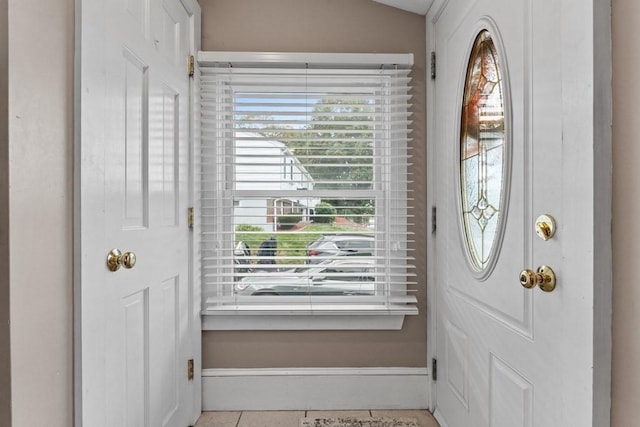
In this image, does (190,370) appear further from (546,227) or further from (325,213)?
(546,227)

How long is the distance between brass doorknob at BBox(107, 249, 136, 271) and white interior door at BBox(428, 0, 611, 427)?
1.17m

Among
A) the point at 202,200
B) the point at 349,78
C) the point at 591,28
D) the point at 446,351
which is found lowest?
the point at 446,351

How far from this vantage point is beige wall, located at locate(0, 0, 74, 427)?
846mm

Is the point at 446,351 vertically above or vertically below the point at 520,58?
below

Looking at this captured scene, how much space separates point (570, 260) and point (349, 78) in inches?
57.3

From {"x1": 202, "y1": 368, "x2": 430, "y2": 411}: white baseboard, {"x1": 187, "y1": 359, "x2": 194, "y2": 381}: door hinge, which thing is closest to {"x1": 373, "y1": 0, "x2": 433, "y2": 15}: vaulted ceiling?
{"x1": 202, "y1": 368, "x2": 430, "y2": 411}: white baseboard

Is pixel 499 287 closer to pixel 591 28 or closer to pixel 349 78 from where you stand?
pixel 591 28

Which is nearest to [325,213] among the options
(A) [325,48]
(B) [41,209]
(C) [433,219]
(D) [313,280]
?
(D) [313,280]

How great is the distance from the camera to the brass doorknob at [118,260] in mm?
1162

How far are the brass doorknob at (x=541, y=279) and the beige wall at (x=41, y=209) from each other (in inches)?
46.1

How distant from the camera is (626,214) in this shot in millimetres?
818

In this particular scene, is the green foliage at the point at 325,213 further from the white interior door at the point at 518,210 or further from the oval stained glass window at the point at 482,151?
the oval stained glass window at the point at 482,151

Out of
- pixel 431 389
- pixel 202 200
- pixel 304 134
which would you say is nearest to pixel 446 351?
pixel 431 389

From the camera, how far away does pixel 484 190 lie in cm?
148
